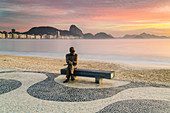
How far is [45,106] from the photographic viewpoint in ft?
17.4

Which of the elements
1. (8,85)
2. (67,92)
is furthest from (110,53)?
(67,92)

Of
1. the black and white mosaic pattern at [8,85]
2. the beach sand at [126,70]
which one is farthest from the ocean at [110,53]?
the black and white mosaic pattern at [8,85]

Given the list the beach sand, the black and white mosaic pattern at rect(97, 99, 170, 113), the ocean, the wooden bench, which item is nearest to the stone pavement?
the black and white mosaic pattern at rect(97, 99, 170, 113)

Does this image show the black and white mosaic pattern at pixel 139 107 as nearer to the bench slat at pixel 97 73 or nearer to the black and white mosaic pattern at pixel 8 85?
the bench slat at pixel 97 73

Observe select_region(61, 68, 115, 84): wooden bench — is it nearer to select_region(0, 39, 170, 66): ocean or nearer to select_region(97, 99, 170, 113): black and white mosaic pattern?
select_region(97, 99, 170, 113): black and white mosaic pattern

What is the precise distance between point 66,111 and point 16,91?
2862mm

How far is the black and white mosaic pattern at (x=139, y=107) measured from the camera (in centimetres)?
502

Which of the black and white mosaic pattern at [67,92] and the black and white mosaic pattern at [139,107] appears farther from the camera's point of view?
the black and white mosaic pattern at [67,92]

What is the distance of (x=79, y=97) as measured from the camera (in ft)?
20.1

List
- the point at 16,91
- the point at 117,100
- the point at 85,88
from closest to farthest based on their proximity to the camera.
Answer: the point at 117,100 → the point at 16,91 → the point at 85,88

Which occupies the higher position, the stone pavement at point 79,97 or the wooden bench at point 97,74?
the wooden bench at point 97,74

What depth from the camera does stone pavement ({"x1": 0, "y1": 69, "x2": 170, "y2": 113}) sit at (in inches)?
203

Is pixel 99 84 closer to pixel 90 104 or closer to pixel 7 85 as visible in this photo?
pixel 90 104

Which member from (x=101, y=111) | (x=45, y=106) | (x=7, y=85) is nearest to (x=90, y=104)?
(x=101, y=111)
